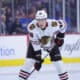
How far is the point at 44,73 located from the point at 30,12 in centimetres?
250

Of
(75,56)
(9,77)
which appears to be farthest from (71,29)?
(9,77)

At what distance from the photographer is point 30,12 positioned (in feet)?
35.3

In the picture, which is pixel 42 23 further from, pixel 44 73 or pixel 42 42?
pixel 44 73

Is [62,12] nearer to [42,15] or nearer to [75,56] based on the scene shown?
[75,56]

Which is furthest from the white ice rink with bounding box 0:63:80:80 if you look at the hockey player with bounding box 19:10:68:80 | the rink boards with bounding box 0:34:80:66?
the hockey player with bounding box 19:10:68:80

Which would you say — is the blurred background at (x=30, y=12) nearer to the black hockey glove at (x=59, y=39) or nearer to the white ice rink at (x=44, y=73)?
the white ice rink at (x=44, y=73)

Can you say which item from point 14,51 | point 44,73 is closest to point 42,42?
point 44,73

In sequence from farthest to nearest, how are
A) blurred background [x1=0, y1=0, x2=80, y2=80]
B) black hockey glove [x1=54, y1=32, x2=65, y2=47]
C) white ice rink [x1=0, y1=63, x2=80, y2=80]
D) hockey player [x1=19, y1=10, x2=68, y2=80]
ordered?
blurred background [x1=0, y1=0, x2=80, y2=80], white ice rink [x1=0, y1=63, x2=80, y2=80], black hockey glove [x1=54, y1=32, x2=65, y2=47], hockey player [x1=19, y1=10, x2=68, y2=80]

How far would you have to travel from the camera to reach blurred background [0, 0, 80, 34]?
1027 cm

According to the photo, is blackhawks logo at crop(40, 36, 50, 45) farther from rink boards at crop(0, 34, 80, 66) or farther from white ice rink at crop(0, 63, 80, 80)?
rink boards at crop(0, 34, 80, 66)

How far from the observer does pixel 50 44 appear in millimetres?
6695

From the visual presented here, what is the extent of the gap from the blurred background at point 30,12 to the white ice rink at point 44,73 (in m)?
1.34

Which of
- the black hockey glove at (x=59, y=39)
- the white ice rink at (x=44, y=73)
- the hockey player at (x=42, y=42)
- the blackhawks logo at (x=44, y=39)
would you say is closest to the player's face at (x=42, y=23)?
the hockey player at (x=42, y=42)

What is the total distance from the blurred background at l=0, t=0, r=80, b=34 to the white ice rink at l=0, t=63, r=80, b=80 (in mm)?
1339
